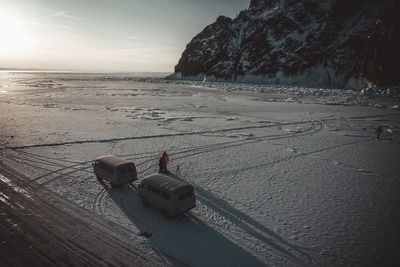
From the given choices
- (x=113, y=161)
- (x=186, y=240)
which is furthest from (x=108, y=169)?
(x=186, y=240)

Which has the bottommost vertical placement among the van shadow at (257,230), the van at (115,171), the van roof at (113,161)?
the van shadow at (257,230)

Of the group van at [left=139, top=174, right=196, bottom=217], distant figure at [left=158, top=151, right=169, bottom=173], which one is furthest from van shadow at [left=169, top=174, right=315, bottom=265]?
distant figure at [left=158, top=151, right=169, bottom=173]

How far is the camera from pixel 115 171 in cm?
1198

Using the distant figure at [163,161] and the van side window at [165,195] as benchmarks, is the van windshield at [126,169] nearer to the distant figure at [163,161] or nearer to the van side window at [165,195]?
the distant figure at [163,161]

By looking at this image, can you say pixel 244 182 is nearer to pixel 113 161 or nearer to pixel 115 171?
pixel 115 171

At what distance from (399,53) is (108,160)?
77856mm

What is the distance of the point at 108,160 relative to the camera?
12.8 metres

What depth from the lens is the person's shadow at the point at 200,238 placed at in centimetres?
779

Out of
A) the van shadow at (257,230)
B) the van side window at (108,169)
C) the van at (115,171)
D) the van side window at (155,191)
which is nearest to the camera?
the van shadow at (257,230)

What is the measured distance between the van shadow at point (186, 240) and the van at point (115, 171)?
1.44 meters

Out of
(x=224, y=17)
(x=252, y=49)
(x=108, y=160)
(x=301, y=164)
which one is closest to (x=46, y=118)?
(x=108, y=160)

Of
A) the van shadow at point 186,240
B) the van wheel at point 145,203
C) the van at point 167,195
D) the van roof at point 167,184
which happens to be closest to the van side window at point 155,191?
the van at point 167,195

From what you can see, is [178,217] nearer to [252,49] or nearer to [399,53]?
[399,53]

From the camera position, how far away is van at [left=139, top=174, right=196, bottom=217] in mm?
9453
